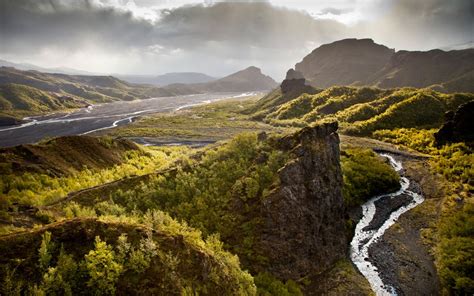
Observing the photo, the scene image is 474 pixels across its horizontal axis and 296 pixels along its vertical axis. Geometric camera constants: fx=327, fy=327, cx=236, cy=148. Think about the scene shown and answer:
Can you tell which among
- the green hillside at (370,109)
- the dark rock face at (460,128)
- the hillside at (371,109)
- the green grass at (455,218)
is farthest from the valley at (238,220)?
the hillside at (371,109)

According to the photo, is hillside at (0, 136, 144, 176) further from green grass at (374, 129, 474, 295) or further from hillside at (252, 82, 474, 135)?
hillside at (252, 82, 474, 135)

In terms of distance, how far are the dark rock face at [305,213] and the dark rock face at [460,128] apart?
60.1 metres

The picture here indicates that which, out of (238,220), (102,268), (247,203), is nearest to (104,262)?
(102,268)

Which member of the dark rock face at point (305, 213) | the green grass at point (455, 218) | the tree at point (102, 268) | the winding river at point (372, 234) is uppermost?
the tree at point (102, 268)

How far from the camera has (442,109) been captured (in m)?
122

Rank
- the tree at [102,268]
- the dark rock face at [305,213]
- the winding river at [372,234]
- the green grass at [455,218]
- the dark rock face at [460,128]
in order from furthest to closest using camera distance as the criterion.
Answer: the dark rock face at [460,128] → the winding river at [372,234] → the green grass at [455,218] → the dark rock face at [305,213] → the tree at [102,268]

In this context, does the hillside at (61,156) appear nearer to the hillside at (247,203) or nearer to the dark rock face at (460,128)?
the hillside at (247,203)

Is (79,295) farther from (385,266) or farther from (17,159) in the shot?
(17,159)

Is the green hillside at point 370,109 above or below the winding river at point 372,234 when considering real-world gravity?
above

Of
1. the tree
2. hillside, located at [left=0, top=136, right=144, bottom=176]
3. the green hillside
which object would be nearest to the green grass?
the green hillside

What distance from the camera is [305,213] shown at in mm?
35469

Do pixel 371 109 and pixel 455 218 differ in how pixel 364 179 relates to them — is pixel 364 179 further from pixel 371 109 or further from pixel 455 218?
pixel 371 109

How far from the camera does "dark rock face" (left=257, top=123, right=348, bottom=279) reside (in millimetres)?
33250

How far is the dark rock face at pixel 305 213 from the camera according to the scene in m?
33.2
